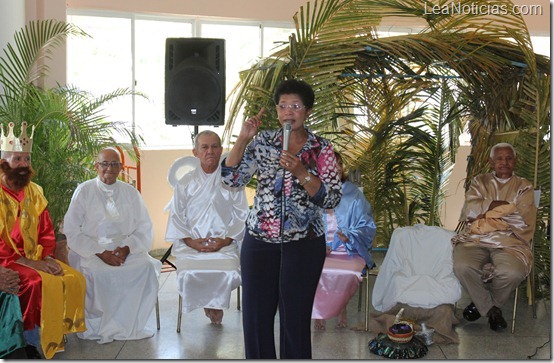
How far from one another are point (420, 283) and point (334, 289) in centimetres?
66

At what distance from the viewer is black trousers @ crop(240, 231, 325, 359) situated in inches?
131

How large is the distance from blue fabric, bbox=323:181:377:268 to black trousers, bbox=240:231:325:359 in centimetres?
225

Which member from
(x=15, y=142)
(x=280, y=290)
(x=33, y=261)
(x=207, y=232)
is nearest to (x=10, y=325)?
(x=33, y=261)

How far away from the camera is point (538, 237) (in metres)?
6.21

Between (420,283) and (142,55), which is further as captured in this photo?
(142,55)

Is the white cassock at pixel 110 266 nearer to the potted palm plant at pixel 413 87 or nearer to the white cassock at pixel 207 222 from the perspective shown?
the white cassock at pixel 207 222

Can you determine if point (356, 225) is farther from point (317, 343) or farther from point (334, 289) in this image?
point (317, 343)

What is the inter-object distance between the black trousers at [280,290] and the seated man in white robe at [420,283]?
203 cm

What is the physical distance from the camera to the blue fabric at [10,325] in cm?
433

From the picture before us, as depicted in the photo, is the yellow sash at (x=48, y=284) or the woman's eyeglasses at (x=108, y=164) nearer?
the yellow sash at (x=48, y=284)

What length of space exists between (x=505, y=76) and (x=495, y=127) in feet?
1.66

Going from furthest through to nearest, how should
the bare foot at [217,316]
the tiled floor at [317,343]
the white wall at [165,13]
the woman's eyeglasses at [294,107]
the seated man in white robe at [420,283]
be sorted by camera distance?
1. the white wall at [165,13]
2. the bare foot at [217,316]
3. the seated man in white robe at [420,283]
4. the tiled floor at [317,343]
5. the woman's eyeglasses at [294,107]

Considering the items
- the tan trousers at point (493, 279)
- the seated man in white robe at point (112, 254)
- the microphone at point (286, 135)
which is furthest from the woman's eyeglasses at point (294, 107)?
the tan trousers at point (493, 279)

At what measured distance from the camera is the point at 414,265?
5621mm
